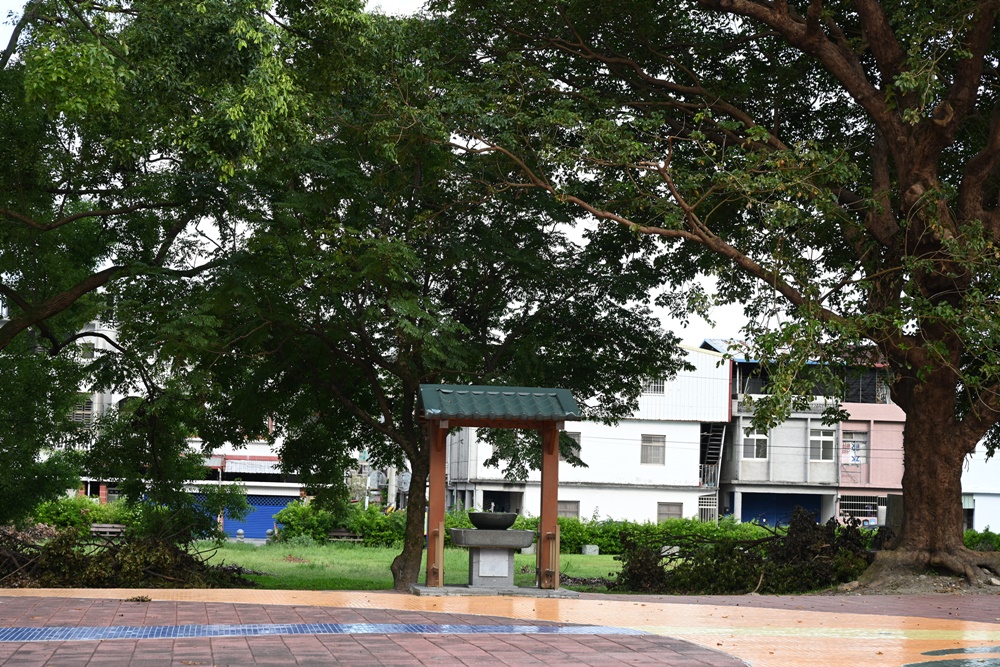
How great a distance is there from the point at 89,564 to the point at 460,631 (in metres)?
7.78

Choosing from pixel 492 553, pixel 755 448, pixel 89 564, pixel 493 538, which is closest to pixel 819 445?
pixel 755 448

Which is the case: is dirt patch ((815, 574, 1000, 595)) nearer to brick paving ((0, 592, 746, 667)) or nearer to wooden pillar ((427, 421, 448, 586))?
wooden pillar ((427, 421, 448, 586))

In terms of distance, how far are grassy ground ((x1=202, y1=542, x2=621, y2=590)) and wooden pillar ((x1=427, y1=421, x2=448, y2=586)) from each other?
610 centimetres

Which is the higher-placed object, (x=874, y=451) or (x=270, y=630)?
(x=874, y=451)

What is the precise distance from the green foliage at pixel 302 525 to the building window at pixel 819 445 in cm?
1956

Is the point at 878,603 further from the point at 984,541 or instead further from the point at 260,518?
the point at 260,518

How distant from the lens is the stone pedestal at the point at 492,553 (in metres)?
13.2

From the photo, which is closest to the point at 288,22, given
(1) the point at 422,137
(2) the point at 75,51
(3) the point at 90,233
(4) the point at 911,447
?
(1) the point at 422,137

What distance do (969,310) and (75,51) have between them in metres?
11.2

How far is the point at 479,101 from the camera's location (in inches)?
655

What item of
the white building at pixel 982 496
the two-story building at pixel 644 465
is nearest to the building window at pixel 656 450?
the two-story building at pixel 644 465

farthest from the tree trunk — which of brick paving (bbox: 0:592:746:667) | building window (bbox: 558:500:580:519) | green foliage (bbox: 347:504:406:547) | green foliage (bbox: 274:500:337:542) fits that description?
building window (bbox: 558:500:580:519)

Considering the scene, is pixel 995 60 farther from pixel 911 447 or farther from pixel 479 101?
pixel 479 101

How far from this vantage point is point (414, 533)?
19.1 m
